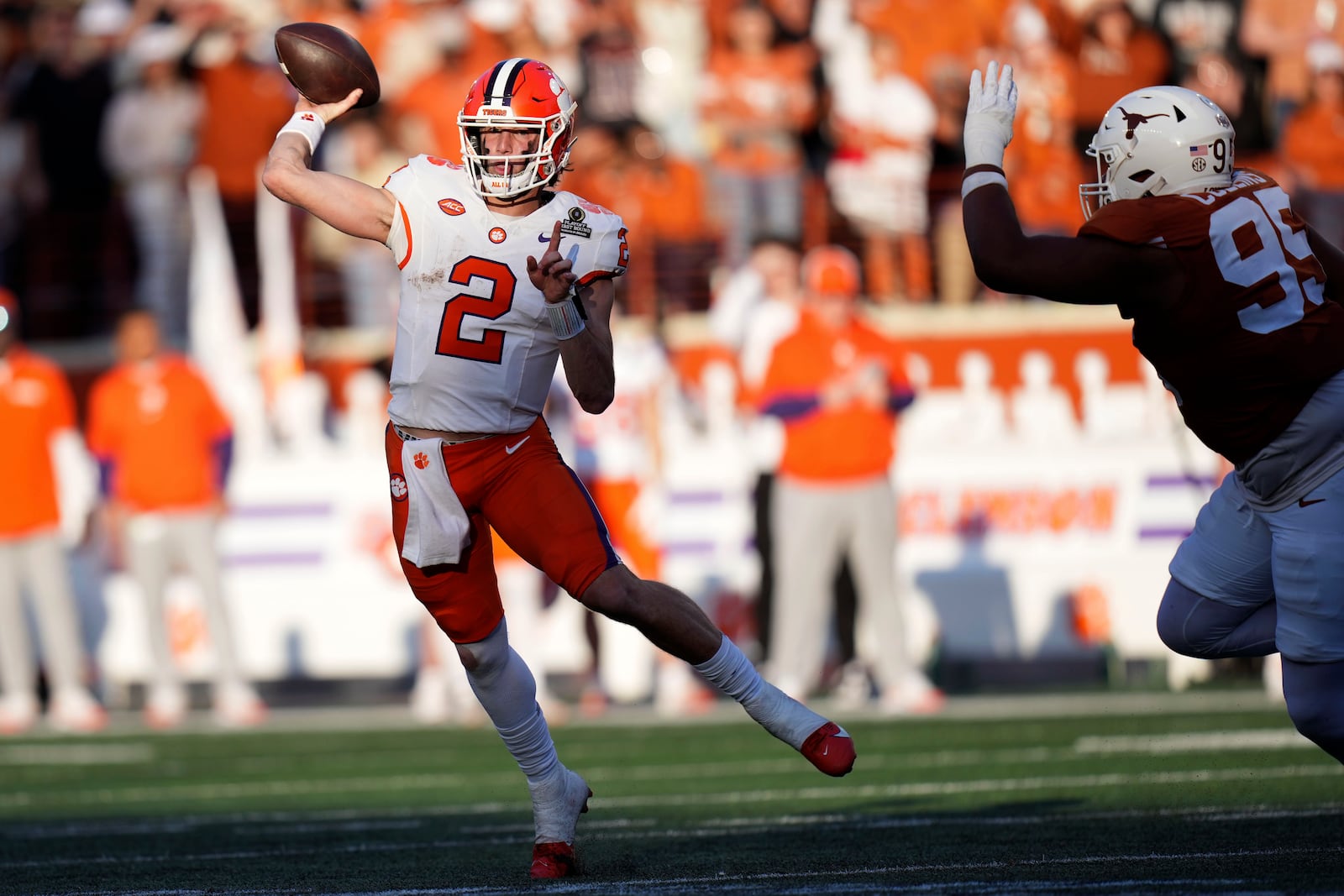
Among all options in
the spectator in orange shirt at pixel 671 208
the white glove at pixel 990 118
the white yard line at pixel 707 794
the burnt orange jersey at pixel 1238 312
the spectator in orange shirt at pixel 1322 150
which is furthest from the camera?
the spectator in orange shirt at pixel 671 208

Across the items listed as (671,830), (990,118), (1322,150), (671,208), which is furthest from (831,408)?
(990,118)

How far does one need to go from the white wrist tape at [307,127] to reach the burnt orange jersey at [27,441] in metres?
6.48

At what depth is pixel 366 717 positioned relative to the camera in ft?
35.1

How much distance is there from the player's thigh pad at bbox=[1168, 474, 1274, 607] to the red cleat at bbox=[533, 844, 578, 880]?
1.77m

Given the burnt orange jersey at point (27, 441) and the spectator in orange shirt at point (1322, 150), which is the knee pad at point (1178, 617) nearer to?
the spectator in orange shirt at point (1322, 150)

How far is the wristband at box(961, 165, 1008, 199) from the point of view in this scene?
448 cm

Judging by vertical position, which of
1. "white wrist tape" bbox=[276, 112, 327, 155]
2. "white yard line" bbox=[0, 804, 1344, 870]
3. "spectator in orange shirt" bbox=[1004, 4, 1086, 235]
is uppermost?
"spectator in orange shirt" bbox=[1004, 4, 1086, 235]

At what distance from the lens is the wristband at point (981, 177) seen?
14.7 ft

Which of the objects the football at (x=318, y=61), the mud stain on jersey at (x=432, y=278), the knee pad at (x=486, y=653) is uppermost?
the football at (x=318, y=61)

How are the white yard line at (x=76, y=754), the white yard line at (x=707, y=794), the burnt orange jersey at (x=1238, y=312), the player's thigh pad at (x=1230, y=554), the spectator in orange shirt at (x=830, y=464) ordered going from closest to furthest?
the burnt orange jersey at (x=1238, y=312)
the player's thigh pad at (x=1230, y=554)
the white yard line at (x=707, y=794)
the white yard line at (x=76, y=754)
the spectator in orange shirt at (x=830, y=464)

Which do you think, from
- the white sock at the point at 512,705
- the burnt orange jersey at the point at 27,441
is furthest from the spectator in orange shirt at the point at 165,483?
the white sock at the point at 512,705

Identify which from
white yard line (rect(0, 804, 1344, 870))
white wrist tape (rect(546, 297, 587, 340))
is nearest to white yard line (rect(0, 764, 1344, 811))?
white yard line (rect(0, 804, 1344, 870))

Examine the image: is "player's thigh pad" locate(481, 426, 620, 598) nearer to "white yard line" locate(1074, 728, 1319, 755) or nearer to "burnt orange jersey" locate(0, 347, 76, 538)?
"white yard line" locate(1074, 728, 1319, 755)

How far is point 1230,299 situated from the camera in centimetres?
447
